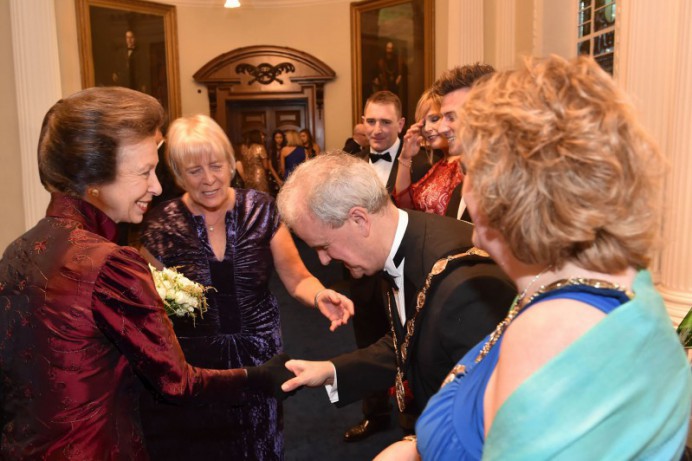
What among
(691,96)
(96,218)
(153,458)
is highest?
(691,96)

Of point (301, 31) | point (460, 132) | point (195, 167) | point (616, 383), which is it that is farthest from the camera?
point (301, 31)

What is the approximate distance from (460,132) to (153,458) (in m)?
2.07

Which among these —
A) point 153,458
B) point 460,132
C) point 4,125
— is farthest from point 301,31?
point 460,132

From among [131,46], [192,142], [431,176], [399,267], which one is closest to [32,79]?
[131,46]

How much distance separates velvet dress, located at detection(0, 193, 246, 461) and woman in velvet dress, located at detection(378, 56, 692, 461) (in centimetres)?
93

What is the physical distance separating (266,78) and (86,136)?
10.4m

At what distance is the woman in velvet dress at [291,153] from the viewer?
10664mm

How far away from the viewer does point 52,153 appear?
1634 mm

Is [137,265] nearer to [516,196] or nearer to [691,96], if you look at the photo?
[516,196]

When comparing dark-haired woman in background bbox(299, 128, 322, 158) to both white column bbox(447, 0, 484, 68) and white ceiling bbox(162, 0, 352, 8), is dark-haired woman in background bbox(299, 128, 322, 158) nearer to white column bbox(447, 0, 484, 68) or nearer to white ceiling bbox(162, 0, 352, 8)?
white ceiling bbox(162, 0, 352, 8)

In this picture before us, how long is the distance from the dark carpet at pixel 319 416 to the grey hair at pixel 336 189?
7.45 feet

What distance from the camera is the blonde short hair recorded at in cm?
273

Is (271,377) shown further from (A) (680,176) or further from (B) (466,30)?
(B) (466,30)

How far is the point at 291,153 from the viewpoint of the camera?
1068cm
